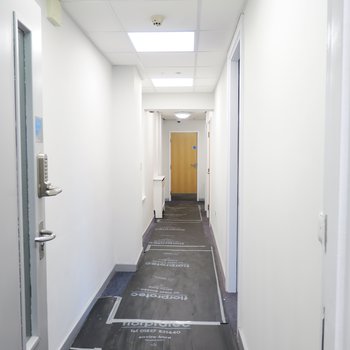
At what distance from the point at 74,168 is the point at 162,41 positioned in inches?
56.9

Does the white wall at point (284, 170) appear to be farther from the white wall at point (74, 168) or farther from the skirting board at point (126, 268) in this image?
the skirting board at point (126, 268)

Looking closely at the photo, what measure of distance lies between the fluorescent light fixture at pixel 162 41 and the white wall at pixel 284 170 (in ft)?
2.72

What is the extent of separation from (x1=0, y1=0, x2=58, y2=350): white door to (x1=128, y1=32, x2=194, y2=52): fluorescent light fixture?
166cm

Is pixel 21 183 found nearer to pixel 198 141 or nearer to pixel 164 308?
pixel 164 308

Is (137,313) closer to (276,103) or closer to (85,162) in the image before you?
(85,162)

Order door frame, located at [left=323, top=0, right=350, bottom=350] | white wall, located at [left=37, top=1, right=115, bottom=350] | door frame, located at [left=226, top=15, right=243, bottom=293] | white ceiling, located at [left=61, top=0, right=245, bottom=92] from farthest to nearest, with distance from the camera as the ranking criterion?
door frame, located at [left=226, top=15, right=243, bottom=293]
white ceiling, located at [left=61, top=0, right=245, bottom=92]
white wall, located at [left=37, top=1, right=115, bottom=350]
door frame, located at [left=323, top=0, right=350, bottom=350]

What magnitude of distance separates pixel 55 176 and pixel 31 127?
0.93 m

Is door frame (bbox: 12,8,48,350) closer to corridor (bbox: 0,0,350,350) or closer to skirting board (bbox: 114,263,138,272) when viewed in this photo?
corridor (bbox: 0,0,350,350)

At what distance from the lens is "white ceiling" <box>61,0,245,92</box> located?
7.51ft

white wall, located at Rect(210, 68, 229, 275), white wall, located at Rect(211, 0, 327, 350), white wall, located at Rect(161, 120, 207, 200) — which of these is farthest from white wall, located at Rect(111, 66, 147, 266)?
white wall, located at Rect(161, 120, 207, 200)

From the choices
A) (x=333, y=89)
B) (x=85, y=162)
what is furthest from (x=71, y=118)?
(x=333, y=89)

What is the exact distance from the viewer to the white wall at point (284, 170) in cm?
105

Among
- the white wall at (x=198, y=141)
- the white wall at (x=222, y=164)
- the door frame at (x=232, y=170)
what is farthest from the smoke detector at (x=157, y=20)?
the white wall at (x=198, y=141)

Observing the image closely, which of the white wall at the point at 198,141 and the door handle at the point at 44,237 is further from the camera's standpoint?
the white wall at the point at 198,141
